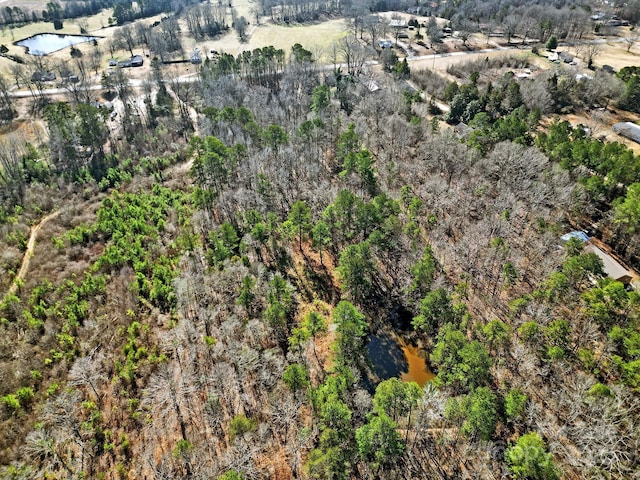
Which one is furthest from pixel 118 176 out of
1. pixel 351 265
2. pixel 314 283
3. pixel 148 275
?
pixel 351 265

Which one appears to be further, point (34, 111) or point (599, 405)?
point (34, 111)

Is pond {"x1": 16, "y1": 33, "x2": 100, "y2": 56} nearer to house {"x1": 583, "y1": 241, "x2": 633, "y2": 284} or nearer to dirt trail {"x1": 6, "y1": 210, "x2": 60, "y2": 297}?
dirt trail {"x1": 6, "y1": 210, "x2": 60, "y2": 297}

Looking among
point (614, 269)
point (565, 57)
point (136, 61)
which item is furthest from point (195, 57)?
point (614, 269)

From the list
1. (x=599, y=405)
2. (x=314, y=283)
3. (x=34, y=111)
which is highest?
(x=34, y=111)

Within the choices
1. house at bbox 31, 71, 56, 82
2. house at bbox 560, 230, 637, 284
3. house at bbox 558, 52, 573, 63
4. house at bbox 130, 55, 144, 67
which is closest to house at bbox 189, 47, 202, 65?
house at bbox 130, 55, 144, 67

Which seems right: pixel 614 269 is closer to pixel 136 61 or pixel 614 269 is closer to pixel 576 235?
pixel 576 235

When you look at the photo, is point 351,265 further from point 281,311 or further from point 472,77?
point 472,77
